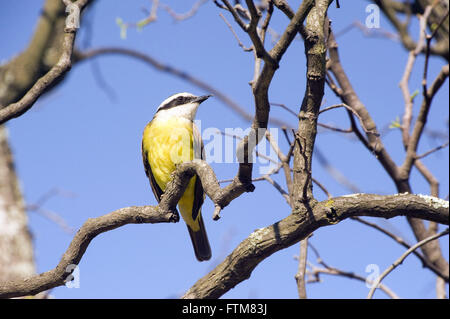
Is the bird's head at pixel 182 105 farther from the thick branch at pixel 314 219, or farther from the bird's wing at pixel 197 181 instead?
the thick branch at pixel 314 219

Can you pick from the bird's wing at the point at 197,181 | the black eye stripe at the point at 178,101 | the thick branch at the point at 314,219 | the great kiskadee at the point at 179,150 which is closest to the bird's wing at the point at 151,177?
the great kiskadee at the point at 179,150

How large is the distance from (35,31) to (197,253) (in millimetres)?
6081

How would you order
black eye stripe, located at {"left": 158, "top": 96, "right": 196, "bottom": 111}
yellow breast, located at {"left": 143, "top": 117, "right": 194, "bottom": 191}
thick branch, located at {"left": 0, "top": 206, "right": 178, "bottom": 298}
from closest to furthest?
thick branch, located at {"left": 0, "top": 206, "right": 178, "bottom": 298} < yellow breast, located at {"left": 143, "top": 117, "right": 194, "bottom": 191} < black eye stripe, located at {"left": 158, "top": 96, "right": 196, "bottom": 111}

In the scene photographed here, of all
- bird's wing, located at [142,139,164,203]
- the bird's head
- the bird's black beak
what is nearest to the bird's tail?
bird's wing, located at [142,139,164,203]

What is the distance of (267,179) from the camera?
4371mm

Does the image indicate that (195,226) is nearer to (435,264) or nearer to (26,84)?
(435,264)

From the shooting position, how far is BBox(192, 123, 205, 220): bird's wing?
16.3 ft

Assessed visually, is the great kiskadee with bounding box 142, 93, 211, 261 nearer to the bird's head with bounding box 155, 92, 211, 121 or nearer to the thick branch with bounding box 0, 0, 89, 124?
the bird's head with bounding box 155, 92, 211, 121

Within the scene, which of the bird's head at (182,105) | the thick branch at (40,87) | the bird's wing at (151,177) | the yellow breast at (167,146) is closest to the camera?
the thick branch at (40,87)

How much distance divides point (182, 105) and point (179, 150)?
75 centimetres

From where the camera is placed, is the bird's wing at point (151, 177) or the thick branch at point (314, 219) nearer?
the thick branch at point (314, 219)

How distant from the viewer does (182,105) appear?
5.48 metres

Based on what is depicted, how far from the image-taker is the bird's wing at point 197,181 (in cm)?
497
